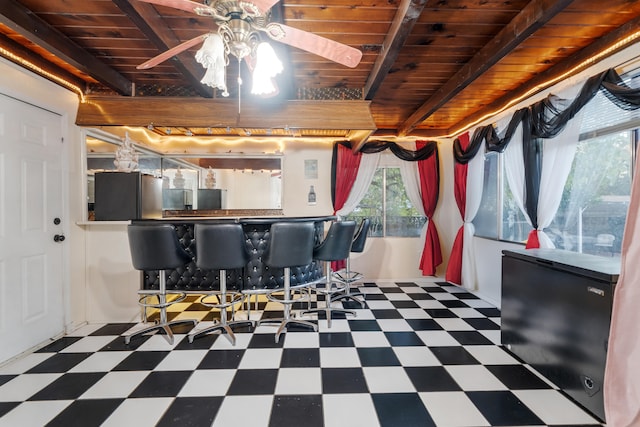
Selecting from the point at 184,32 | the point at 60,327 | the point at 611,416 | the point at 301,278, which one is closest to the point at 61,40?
the point at 184,32

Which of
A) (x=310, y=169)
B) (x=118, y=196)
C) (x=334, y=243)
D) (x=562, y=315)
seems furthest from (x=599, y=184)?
(x=118, y=196)

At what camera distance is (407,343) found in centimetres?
270

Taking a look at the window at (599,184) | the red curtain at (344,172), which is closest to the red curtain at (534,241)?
the window at (599,184)

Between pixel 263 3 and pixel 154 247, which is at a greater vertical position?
pixel 263 3

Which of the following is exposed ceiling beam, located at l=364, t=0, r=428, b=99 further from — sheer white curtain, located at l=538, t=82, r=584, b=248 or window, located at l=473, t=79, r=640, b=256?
window, located at l=473, t=79, r=640, b=256

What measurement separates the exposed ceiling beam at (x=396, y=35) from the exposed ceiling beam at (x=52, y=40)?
244 centimetres

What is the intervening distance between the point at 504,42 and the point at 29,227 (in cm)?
403

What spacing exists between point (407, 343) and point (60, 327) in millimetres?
3292

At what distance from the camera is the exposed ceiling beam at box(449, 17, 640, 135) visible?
81.9 inches

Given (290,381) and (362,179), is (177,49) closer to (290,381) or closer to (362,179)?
(290,381)

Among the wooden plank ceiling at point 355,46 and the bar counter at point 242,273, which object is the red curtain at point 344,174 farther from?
the bar counter at point 242,273

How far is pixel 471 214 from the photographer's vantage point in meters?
4.25

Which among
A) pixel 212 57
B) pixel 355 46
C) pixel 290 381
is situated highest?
pixel 355 46

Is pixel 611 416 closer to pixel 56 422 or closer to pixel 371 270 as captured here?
pixel 56 422
